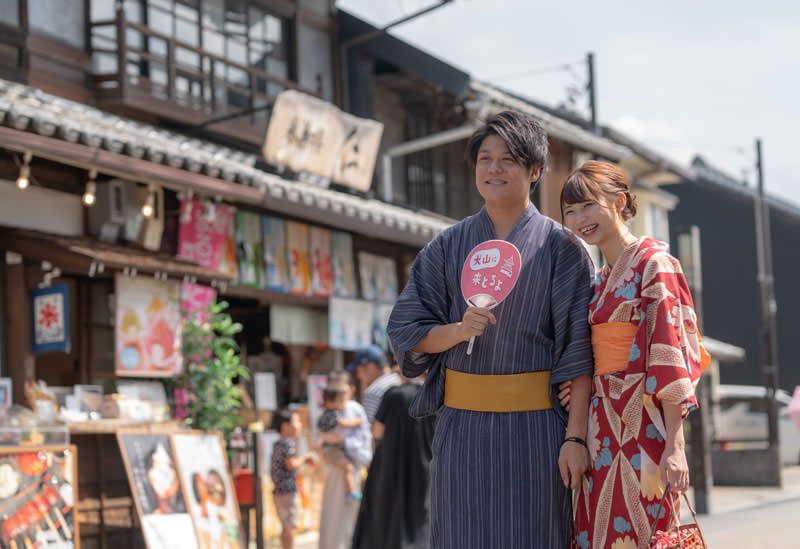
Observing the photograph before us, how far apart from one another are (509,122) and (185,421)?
6.42 m

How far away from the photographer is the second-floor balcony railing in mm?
10836

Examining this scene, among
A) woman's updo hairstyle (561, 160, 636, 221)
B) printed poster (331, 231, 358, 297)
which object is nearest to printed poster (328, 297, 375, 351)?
printed poster (331, 231, 358, 297)

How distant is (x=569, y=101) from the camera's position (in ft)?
72.2

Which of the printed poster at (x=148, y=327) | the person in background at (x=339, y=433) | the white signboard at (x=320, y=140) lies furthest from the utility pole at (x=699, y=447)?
the printed poster at (x=148, y=327)

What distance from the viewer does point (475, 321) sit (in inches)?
142

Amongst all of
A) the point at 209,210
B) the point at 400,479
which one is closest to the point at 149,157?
the point at 209,210

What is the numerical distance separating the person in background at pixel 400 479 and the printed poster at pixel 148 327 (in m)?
2.74

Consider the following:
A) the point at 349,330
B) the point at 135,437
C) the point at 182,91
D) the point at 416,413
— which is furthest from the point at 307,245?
the point at 416,413

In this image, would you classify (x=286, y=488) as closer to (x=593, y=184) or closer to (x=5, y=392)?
(x=5, y=392)

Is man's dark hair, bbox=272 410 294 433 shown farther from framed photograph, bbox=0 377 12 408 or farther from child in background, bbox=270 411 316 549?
framed photograph, bbox=0 377 12 408

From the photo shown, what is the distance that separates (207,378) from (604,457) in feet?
22.0

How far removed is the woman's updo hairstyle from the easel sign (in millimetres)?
321

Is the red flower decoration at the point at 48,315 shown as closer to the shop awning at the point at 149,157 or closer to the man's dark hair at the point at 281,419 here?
the shop awning at the point at 149,157

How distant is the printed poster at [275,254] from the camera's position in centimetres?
1202
